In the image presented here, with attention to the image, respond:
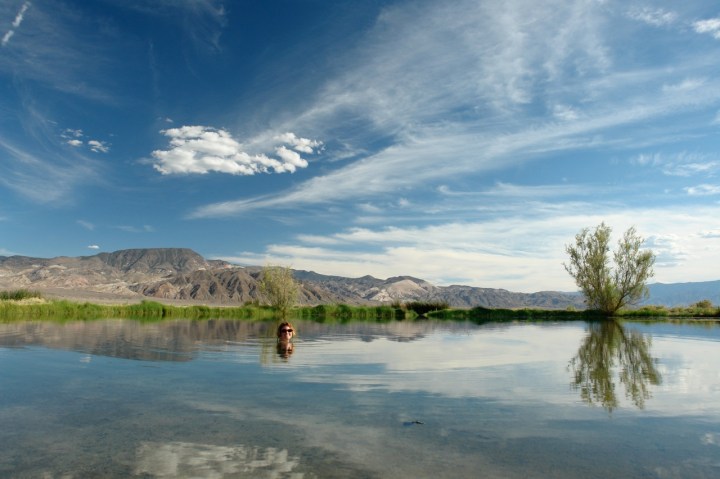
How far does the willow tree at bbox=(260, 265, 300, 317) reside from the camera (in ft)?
174

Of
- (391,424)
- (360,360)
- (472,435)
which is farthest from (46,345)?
(472,435)

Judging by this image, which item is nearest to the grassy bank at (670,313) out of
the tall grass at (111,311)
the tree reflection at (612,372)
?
the tree reflection at (612,372)

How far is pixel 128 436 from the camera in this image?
819cm

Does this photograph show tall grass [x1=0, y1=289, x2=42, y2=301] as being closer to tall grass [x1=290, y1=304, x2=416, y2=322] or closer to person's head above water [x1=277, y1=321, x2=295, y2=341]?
tall grass [x1=290, y1=304, x2=416, y2=322]

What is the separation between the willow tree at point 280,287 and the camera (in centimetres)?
5300

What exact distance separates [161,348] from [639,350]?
21.5 m

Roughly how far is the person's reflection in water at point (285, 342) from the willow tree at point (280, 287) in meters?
24.7

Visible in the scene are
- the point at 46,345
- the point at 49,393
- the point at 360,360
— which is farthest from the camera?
the point at 46,345

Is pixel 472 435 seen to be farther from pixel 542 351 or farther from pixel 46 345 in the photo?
pixel 46 345

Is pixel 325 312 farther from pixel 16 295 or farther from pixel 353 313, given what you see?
pixel 16 295

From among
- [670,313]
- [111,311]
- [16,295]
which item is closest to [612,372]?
[111,311]

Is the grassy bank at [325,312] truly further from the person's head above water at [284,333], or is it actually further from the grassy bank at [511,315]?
the person's head above water at [284,333]

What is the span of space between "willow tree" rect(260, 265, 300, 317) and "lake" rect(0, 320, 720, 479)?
33926mm

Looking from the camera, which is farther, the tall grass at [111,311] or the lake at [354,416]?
the tall grass at [111,311]
